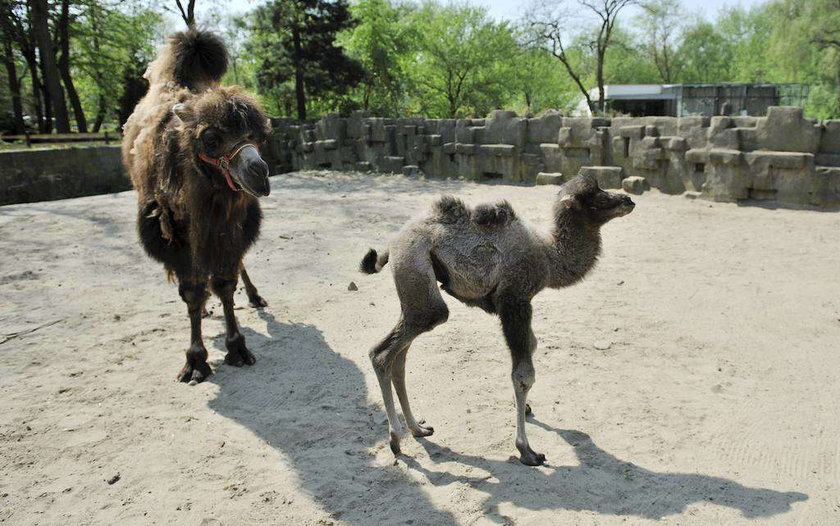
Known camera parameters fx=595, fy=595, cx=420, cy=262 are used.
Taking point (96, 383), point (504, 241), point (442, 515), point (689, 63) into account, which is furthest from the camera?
point (689, 63)

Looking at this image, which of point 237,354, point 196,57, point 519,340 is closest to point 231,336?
point 237,354

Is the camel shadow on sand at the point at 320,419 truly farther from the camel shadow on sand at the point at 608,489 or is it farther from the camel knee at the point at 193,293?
the camel knee at the point at 193,293

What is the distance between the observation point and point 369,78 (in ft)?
81.1

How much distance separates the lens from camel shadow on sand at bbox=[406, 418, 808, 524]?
306cm

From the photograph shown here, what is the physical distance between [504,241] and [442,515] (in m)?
1.51

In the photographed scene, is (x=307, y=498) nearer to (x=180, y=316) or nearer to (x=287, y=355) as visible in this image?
(x=287, y=355)

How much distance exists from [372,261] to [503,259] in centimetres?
87

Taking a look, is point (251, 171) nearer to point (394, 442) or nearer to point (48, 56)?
point (394, 442)

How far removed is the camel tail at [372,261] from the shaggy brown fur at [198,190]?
2.91 ft

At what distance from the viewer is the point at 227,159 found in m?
4.11

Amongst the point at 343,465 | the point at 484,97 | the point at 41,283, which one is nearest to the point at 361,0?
the point at 484,97

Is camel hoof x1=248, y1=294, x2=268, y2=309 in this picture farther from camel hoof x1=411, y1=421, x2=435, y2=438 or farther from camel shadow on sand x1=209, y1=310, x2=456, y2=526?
camel hoof x1=411, y1=421, x2=435, y2=438

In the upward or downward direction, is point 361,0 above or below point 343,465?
above

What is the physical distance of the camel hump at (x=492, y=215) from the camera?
3387mm
